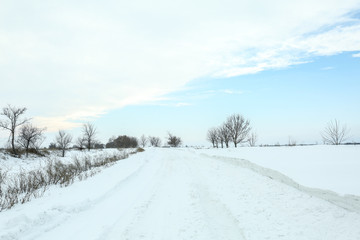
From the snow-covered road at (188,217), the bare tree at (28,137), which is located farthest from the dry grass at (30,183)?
the bare tree at (28,137)

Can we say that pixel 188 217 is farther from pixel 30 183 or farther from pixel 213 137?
pixel 213 137

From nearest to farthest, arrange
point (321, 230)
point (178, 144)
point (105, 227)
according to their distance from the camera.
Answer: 1. point (321, 230)
2. point (105, 227)
3. point (178, 144)

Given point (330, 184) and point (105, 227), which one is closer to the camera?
point (105, 227)

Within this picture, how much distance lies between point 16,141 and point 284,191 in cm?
4310

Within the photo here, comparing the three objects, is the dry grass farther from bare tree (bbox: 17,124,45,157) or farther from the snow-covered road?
bare tree (bbox: 17,124,45,157)

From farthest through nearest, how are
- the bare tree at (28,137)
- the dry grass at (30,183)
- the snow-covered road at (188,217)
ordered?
the bare tree at (28,137) < the dry grass at (30,183) < the snow-covered road at (188,217)

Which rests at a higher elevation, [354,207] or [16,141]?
[16,141]

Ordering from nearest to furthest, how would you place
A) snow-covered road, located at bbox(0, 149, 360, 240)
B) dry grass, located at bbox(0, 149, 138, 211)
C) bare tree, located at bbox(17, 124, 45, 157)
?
snow-covered road, located at bbox(0, 149, 360, 240), dry grass, located at bbox(0, 149, 138, 211), bare tree, located at bbox(17, 124, 45, 157)

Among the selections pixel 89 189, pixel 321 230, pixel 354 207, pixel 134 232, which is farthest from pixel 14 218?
pixel 354 207

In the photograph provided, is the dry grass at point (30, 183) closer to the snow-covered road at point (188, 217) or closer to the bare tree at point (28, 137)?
the snow-covered road at point (188, 217)

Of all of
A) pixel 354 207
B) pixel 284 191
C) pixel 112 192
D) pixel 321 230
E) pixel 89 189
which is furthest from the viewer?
pixel 89 189

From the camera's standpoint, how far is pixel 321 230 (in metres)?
4.44

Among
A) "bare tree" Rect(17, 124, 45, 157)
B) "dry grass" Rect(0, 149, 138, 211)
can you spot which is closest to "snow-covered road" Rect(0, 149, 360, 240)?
"dry grass" Rect(0, 149, 138, 211)

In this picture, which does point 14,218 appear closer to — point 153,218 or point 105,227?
point 105,227
